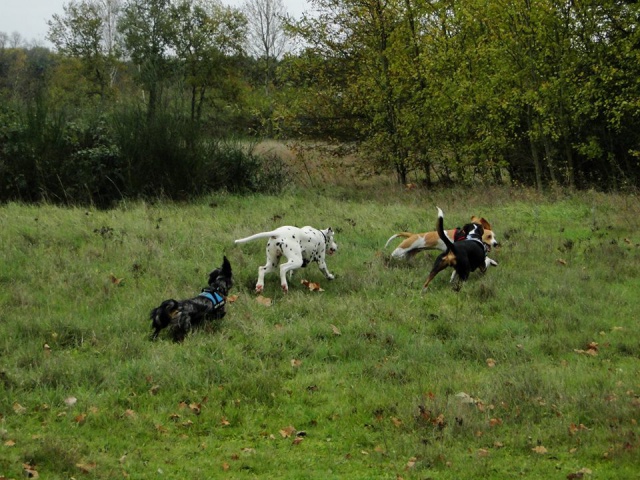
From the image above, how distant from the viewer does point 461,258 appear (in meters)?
12.0

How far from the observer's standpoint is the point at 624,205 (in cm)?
1788

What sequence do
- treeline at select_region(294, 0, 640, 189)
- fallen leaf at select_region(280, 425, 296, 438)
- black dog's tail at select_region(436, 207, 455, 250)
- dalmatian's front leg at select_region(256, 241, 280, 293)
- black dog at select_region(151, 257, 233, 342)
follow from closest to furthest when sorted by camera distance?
fallen leaf at select_region(280, 425, 296, 438), black dog at select_region(151, 257, 233, 342), black dog's tail at select_region(436, 207, 455, 250), dalmatian's front leg at select_region(256, 241, 280, 293), treeline at select_region(294, 0, 640, 189)

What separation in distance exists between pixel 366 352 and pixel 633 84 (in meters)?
16.3

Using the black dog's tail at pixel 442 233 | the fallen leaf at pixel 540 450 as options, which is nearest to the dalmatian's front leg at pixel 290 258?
the black dog's tail at pixel 442 233

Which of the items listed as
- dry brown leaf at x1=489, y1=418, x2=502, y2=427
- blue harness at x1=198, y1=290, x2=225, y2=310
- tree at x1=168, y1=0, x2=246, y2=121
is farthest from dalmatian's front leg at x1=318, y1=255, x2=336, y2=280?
tree at x1=168, y1=0, x2=246, y2=121

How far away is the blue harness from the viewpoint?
381 inches

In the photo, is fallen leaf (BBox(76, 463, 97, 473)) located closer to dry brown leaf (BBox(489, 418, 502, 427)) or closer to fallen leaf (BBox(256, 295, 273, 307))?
dry brown leaf (BBox(489, 418, 502, 427))

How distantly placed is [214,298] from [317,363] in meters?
1.90

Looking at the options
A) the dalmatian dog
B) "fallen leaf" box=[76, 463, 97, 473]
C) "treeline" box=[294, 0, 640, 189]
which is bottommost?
"fallen leaf" box=[76, 463, 97, 473]

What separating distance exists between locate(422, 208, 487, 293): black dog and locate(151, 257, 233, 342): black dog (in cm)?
358

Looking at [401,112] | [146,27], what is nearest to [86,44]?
[146,27]

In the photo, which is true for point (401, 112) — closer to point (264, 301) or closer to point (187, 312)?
point (264, 301)

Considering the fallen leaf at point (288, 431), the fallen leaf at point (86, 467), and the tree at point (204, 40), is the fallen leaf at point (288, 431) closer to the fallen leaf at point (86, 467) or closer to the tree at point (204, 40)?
the fallen leaf at point (86, 467)

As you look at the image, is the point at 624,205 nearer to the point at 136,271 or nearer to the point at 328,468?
the point at 136,271
